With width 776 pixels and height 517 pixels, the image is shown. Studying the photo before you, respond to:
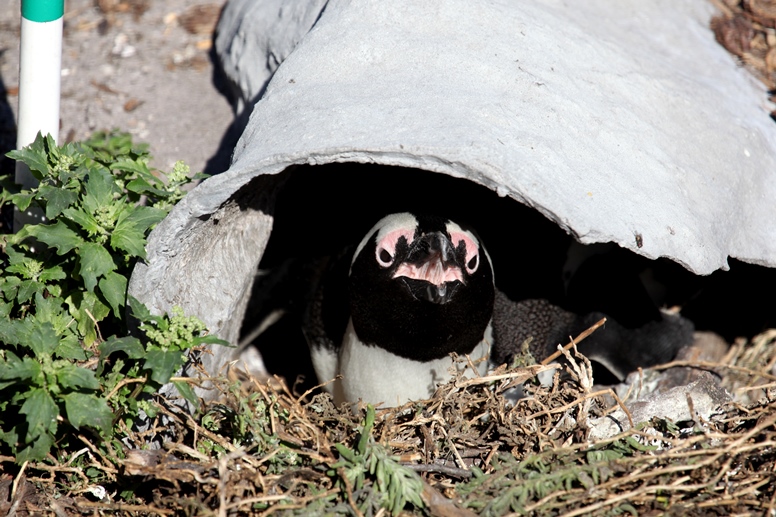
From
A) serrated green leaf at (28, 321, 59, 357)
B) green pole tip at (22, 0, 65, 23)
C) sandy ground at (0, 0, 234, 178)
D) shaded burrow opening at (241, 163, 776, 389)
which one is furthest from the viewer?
sandy ground at (0, 0, 234, 178)

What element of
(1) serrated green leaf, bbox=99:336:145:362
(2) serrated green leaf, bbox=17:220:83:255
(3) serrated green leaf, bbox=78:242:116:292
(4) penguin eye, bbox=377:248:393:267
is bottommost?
(1) serrated green leaf, bbox=99:336:145:362

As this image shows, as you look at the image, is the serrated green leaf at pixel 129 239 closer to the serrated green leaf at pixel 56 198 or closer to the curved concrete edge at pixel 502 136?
the curved concrete edge at pixel 502 136

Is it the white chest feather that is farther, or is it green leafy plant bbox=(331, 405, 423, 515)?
the white chest feather

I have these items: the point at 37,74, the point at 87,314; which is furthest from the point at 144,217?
the point at 37,74

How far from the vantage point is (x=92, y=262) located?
2.16 m

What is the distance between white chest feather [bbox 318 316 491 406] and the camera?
2619mm

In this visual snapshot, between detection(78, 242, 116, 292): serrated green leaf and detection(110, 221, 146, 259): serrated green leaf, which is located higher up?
detection(110, 221, 146, 259): serrated green leaf

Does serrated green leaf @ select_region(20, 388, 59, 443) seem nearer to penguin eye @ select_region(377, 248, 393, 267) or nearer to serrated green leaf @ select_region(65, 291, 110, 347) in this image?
serrated green leaf @ select_region(65, 291, 110, 347)

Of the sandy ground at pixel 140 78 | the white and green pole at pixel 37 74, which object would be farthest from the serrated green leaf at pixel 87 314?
the sandy ground at pixel 140 78

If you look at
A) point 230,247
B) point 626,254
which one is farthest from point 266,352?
point 626,254

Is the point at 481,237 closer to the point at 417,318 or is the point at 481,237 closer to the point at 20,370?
the point at 417,318

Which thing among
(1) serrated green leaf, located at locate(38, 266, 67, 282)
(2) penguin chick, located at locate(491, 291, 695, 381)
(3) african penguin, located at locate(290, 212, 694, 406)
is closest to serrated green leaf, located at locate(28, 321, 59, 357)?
(1) serrated green leaf, located at locate(38, 266, 67, 282)

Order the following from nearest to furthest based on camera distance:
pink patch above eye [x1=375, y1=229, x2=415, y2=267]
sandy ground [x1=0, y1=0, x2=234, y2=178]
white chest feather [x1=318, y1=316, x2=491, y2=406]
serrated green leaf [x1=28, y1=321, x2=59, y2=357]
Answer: serrated green leaf [x1=28, y1=321, x2=59, y2=357]
pink patch above eye [x1=375, y1=229, x2=415, y2=267]
white chest feather [x1=318, y1=316, x2=491, y2=406]
sandy ground [x1=0, y1=0, x2=234, y2=178]

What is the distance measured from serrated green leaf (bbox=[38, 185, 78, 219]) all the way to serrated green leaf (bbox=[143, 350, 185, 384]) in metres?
0.51
